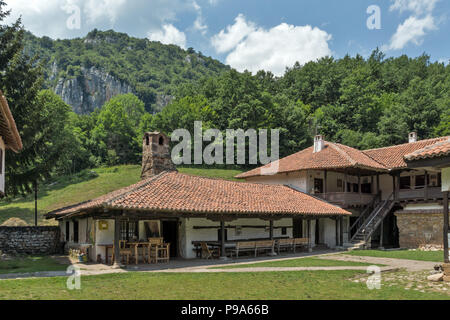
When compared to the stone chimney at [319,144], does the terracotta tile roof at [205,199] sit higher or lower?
lower

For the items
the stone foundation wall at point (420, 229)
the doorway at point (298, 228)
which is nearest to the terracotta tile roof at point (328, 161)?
the doorway at point (298, 228)

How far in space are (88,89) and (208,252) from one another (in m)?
110

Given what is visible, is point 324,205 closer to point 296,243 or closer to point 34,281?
point 296,243

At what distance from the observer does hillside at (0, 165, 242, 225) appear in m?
33.0

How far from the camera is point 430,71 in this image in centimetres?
5656

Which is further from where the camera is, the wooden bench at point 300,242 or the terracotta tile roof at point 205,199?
the wooden bench at point 300,242

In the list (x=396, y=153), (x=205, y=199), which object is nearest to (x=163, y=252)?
(x=205, y=199)

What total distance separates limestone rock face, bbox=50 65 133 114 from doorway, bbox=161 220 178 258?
10335 centimetres

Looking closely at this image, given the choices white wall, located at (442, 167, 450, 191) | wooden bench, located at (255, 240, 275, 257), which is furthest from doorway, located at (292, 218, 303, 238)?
white wall, located at (442, 167, 450, 191)

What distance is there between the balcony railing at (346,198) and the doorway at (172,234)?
11.1m

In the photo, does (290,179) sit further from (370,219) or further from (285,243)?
(285,243)

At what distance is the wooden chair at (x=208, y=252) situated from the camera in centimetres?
1698

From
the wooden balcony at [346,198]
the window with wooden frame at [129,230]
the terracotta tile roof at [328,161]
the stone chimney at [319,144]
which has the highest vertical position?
the stone chimney at [319,144]

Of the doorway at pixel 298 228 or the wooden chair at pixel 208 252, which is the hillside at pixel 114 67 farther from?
the wooden chair at pixel 208 252
